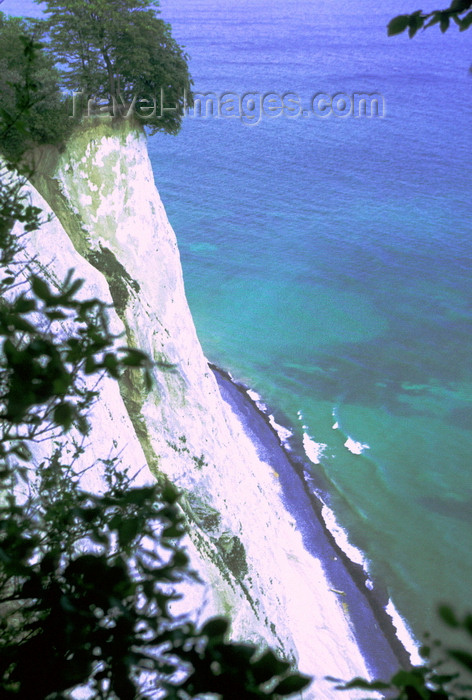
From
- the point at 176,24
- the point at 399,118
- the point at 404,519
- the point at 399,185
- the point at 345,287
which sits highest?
the point at 176,24

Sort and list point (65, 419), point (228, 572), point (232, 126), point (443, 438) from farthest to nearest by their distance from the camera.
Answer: point (232, 126)
point (443, 438)
point (228, 572)
point (65, 419)

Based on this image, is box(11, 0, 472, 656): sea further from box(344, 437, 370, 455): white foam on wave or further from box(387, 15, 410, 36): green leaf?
box(387, 15, 410, 36): green leaf

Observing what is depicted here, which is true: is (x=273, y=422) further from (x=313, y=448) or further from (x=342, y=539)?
(x=342, y=539)

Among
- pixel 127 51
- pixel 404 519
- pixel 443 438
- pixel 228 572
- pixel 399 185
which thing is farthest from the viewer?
pixel 399 185

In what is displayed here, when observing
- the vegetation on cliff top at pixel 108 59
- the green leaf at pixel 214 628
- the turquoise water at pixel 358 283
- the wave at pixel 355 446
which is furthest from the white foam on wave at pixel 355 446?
the green leaf at pixel 214 628

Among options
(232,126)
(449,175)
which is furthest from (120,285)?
(232,126)

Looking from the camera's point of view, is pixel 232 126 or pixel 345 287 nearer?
pixel 345 287

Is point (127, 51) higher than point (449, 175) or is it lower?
higher

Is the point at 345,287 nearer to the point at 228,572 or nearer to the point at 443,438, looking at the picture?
the point at 443,438
